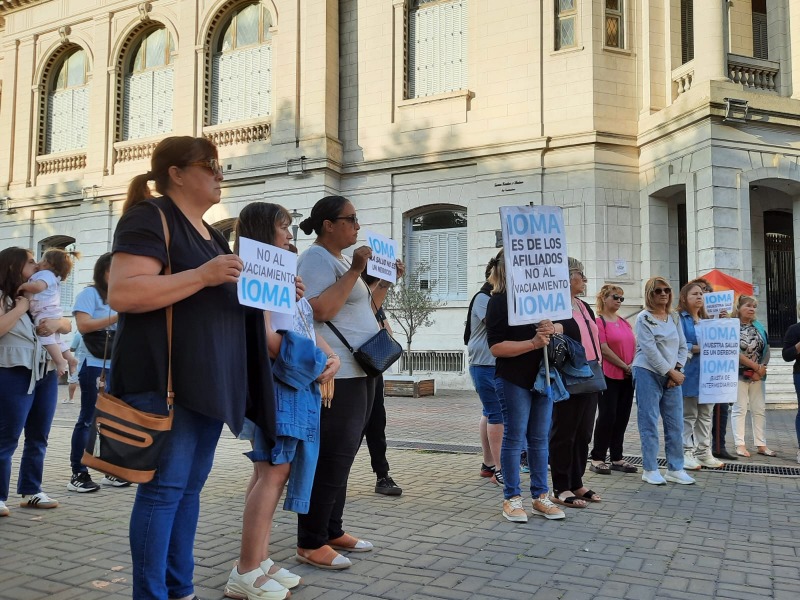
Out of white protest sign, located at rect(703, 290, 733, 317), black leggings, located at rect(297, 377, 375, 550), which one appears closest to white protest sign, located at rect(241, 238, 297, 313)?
black leggings, located at rect(297, 377, 375, 550)

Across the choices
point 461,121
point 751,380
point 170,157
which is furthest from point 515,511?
point 461,121

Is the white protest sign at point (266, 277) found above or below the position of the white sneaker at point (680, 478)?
above

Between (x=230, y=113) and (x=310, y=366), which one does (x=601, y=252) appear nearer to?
(x=230, y=113)

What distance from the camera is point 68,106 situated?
24.5 meters

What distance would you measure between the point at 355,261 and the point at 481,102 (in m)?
15.0

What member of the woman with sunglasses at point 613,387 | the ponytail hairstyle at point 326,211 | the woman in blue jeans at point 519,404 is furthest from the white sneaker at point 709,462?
the ponytail hairstyle at point 326,211

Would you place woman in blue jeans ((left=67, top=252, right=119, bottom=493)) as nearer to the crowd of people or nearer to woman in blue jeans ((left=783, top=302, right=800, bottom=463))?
the crowd of people

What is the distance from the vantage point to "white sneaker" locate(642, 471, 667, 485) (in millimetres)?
6605

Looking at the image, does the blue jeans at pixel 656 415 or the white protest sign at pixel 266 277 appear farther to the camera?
the blue jeans at pixel 656 415

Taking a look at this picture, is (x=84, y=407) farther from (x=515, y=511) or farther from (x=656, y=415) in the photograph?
(x=656, y=415)

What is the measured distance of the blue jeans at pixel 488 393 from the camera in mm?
6633

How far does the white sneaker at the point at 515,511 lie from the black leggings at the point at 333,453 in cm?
162

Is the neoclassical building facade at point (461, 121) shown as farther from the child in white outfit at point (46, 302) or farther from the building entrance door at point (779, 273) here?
the child in white outfit at point (46, 302)

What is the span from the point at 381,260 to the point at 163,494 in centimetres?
247
